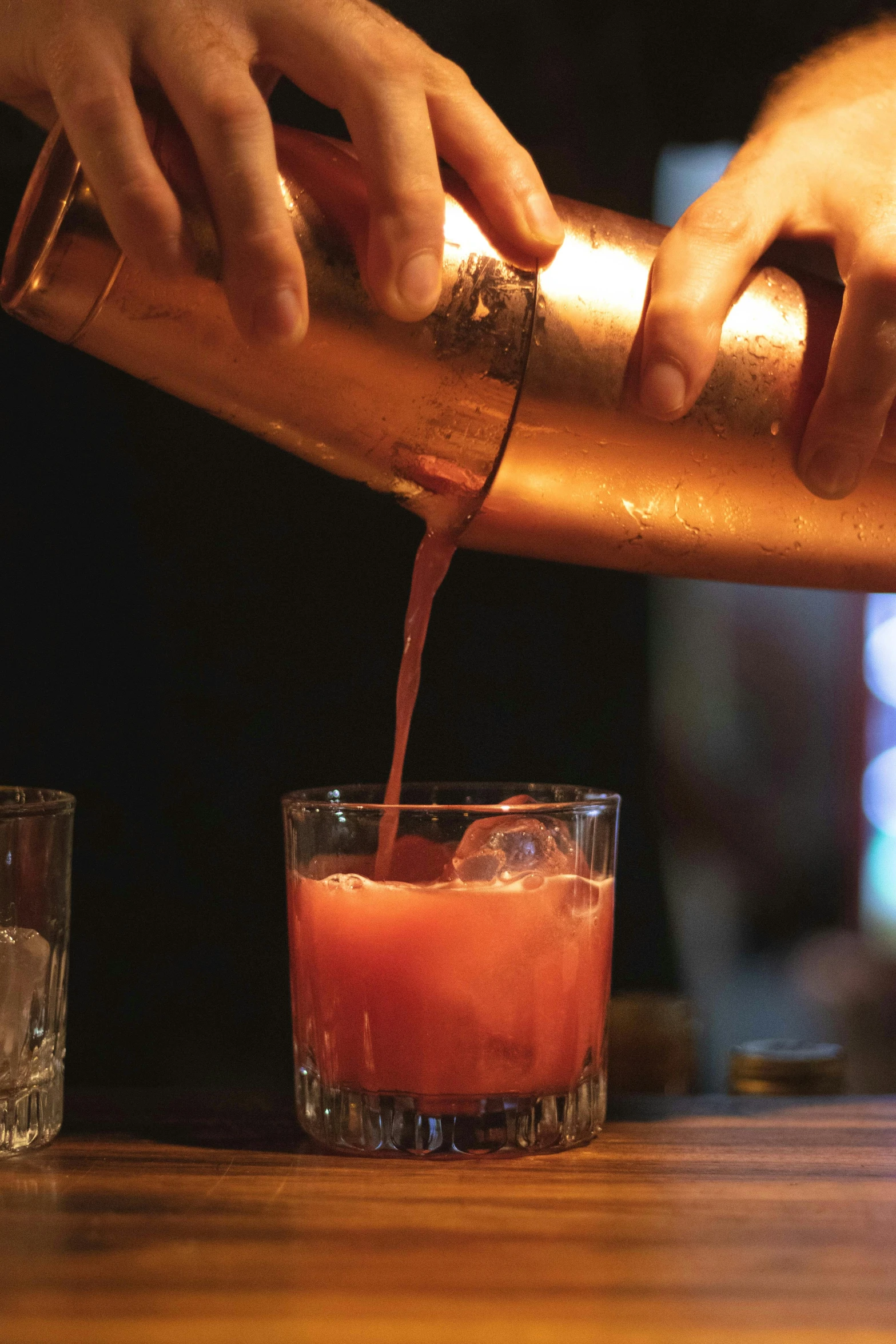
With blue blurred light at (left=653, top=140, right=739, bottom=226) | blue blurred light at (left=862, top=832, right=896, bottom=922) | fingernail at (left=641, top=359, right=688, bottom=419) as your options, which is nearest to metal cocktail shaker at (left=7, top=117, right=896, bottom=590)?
fingernail at (left=641, top=359, right=688, bottom=419)

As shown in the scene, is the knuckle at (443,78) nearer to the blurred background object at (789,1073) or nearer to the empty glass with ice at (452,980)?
the empty glass with ice at (452,980)

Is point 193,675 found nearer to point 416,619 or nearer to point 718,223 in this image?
point 416,619

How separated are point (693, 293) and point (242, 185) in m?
0.27

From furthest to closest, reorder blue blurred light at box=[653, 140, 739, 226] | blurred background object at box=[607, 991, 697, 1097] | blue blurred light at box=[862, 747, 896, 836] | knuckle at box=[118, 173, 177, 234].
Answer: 1. blue blurred light at box=[862, 747, 896, 836]
2. blue blurred light at box=[653, 140, 739, 226]
3. blurred background object at box=[607, 991, 697, 1097]
4. knuckle at box=[118, 173, 177, 234]

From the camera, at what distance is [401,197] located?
2.40ft

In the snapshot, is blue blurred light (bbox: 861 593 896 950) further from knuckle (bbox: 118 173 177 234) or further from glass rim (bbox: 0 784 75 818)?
knuckle (bbox: 118 173 177 234)

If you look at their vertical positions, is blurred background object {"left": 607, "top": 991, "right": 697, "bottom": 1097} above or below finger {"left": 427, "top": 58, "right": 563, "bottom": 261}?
below

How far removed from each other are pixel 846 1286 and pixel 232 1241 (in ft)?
1.00

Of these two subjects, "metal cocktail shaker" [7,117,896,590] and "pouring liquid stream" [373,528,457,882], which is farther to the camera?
"pouring liquid stream" [373,528,457,882]

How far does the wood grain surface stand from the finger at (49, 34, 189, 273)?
532 mm

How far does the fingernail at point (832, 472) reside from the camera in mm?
820

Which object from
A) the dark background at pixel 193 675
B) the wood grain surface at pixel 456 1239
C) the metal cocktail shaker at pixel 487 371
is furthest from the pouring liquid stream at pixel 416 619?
the dark background at pixel 193 675

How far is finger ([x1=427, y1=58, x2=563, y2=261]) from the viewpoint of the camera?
0.78m

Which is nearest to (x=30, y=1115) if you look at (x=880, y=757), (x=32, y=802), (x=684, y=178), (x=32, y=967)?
(x=32, y=967)
